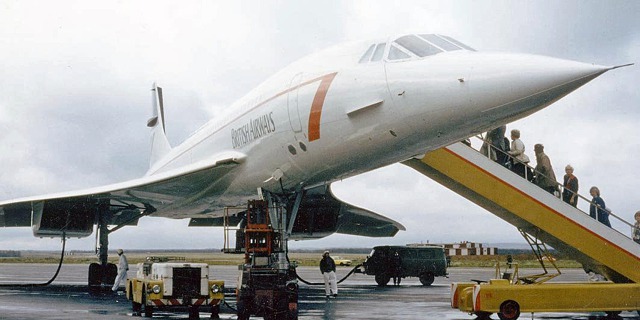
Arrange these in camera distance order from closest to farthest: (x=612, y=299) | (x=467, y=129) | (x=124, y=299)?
(x=467, y=129) → (x=612, y=299) → (x=124, y=299)

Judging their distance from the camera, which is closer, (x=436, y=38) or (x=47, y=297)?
(x=436, y=38)

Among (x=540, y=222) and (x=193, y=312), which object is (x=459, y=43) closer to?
(x=540, y=222)

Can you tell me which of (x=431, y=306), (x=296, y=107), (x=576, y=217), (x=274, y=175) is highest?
(x=296, y=107)

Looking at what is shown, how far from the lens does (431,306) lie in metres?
15.2

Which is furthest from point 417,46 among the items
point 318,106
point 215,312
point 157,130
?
point 157,130

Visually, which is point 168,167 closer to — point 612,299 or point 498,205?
point 498,205

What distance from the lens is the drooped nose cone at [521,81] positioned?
7953 millimetres

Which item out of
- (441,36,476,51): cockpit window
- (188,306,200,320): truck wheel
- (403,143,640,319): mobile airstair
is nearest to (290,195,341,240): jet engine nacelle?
(403,143,640,319): mobile airstair

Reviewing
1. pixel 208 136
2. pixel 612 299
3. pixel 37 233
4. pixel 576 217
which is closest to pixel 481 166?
pixel 576 217

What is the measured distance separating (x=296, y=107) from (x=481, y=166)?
151 inches

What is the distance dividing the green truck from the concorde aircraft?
8.25 meters

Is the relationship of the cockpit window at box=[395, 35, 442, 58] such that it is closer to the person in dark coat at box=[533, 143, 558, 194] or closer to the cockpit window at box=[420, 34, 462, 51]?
the cockpit window at box=[420, 34, 462, 51]

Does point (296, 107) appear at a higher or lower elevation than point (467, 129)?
higher

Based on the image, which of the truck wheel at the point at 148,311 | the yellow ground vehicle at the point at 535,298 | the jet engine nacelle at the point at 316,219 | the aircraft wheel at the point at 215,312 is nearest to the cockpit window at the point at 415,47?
the yellow ground vehicle at the point at 535,298
